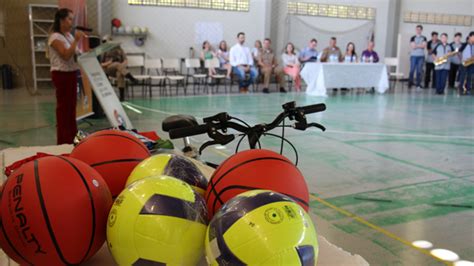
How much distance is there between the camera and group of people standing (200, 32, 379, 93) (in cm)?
1370

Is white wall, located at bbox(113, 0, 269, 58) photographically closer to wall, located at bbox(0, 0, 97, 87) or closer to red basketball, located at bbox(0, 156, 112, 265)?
wall, located at bbox(0, 0, 97, 87)

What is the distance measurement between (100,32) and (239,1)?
510 centimetres

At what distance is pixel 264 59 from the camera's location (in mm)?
14266

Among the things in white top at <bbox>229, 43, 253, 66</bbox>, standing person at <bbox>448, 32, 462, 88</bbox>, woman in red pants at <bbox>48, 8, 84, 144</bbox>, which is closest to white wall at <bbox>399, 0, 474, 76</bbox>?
standing person at <bbox>448, 32, 462, 88</bbox>

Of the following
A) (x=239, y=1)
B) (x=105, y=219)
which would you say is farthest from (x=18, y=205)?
(x=239, y=1)

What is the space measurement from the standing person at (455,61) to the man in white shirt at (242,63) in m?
7.56

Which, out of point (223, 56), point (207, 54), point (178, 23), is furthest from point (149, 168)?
point (178, 23)

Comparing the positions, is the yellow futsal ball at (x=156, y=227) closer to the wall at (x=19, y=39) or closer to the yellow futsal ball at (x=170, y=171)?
the yellow futsal ball at (x=170, y=171)

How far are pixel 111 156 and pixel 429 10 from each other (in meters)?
20.7

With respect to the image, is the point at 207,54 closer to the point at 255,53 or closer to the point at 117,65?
the point at 255,53

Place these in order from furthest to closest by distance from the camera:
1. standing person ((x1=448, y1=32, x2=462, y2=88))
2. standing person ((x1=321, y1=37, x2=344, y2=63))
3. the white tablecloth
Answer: standing person ((x1=448, y1=32, x2=462, y2=88))
standing person ((x1=321, y1=37, x2=344, y2=63))
the white tablecloth

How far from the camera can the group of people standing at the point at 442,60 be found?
564 inches

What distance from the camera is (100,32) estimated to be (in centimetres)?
1367

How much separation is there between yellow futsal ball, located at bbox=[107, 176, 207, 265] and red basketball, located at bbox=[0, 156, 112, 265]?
9cm
